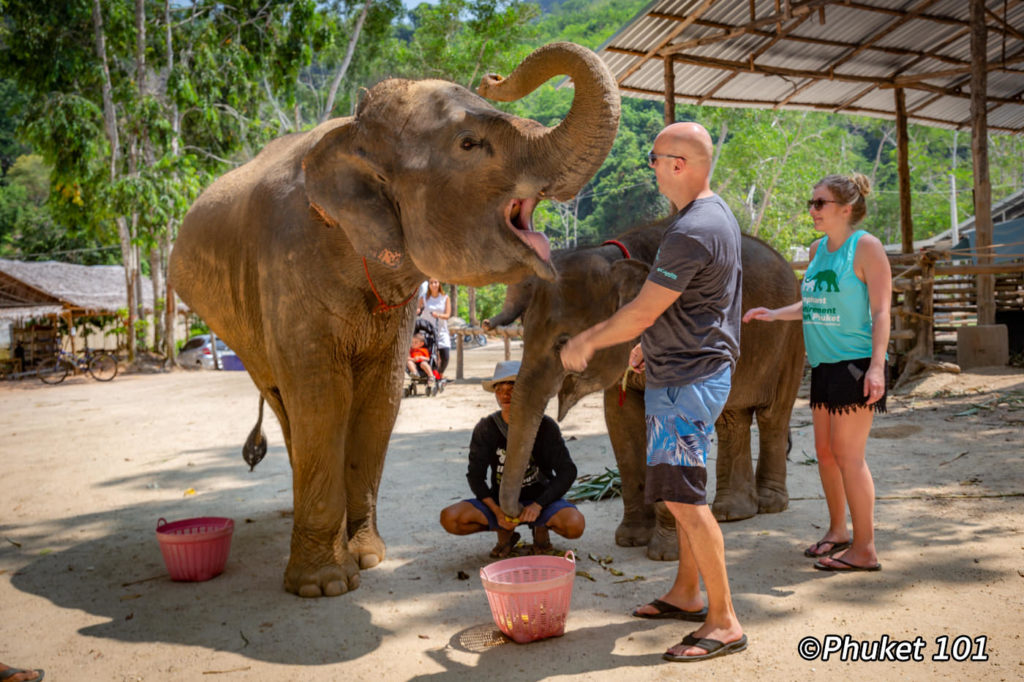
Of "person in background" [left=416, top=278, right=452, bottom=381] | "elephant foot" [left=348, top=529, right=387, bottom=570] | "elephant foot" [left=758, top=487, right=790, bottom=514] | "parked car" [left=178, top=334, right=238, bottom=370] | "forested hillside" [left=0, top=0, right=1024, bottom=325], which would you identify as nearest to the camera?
"elephant foot" [left=348, top=529, right=387, bottom=570]

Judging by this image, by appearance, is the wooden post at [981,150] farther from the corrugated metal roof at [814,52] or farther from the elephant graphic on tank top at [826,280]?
the elephant graphic on tank top at [826,280]

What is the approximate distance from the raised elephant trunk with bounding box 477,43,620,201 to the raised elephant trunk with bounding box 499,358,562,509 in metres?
1.04

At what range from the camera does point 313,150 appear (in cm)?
342

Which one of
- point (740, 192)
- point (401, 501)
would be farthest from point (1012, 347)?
point (740, 192)

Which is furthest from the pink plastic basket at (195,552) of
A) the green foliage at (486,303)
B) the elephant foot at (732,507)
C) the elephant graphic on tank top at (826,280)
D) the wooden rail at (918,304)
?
A: the green foliage at (486,303)

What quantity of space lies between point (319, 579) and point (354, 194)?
185 cm

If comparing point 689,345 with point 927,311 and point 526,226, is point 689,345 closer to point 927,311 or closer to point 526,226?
point 526,226

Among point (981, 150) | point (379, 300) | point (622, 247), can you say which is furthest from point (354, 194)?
point (981, 150)

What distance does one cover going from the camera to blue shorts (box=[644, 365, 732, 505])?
2.92m

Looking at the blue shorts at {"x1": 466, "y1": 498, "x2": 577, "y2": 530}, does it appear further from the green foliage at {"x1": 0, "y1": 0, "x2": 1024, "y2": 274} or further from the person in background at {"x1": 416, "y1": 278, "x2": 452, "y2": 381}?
the green foliage at {"x1": 0, "y1": 0, "x2": 1024, "y2": 274}

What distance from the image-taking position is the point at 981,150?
1125cm

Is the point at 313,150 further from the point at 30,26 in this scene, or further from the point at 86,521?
the point at 30,26

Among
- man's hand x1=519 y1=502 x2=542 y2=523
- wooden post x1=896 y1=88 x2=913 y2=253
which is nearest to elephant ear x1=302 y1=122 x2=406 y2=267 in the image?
man's hand x1=519 y1=502 x2=542 y2=523

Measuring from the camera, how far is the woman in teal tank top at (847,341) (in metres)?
3.78
